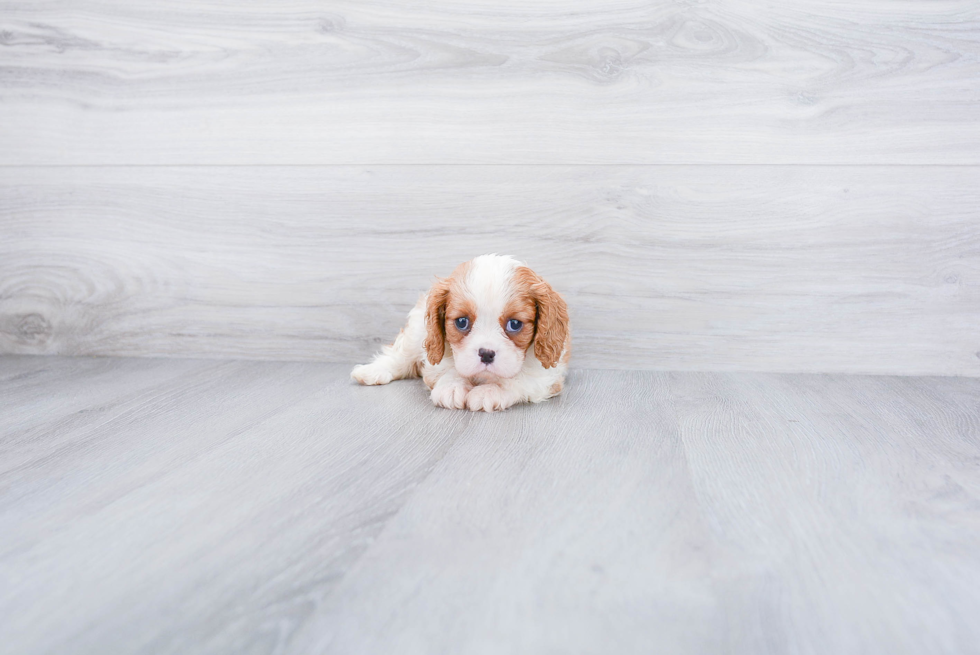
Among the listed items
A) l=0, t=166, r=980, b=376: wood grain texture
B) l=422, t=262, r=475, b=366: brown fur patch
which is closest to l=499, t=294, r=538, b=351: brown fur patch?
l=422, t=262, r=475, b=366: brown fur patch

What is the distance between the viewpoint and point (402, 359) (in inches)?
60.4

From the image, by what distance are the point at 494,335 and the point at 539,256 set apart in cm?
46

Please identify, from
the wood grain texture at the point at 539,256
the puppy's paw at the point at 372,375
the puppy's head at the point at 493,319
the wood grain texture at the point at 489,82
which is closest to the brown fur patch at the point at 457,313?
the puppy's head at the point at 493,319

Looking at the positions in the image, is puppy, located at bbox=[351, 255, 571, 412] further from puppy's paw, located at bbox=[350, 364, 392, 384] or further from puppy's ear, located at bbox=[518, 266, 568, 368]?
puppy's paw, located at bbox=[350, 364, 392, 384]

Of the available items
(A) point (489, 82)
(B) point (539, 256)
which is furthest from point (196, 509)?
(A) point (489, 82)

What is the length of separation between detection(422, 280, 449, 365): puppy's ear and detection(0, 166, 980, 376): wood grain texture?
1.26 ft

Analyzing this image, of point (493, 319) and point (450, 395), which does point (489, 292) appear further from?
point (450, 395)

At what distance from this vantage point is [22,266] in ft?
5.98

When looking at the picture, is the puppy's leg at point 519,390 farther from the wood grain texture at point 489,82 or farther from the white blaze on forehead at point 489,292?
the wood grain texture at point 489,82

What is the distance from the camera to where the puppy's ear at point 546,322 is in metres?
1.27

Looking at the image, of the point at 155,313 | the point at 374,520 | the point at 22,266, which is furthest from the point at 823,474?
the point at 22,266

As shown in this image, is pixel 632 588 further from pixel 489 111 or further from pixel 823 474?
pixel 489 111

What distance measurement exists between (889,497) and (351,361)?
52.0 inches

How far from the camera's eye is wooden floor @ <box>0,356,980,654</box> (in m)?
0.56
